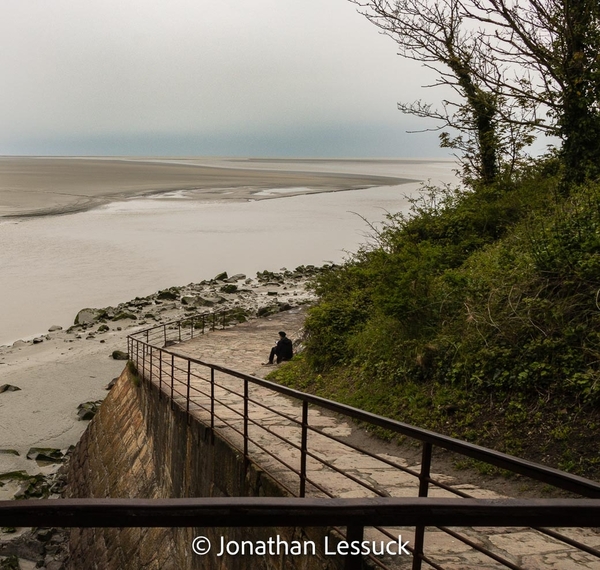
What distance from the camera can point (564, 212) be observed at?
8.86 m

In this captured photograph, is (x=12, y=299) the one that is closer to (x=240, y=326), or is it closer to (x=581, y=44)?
(x=240, y=326)

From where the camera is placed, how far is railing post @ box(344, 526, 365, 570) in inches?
76.1

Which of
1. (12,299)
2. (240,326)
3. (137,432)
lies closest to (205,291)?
(12,299)

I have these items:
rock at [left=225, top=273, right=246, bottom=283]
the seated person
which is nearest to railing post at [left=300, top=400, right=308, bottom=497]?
the seated person

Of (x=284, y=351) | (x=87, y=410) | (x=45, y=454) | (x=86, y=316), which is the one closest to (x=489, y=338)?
(x=284, y=351)

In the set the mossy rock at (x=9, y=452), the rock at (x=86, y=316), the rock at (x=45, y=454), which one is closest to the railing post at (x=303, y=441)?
the rock at (x=45, y=454)

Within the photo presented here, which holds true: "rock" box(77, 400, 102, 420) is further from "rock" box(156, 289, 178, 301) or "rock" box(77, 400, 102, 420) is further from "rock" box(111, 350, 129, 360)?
"rock" box(156, 289, 178, 301)

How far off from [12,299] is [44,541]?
69.9ft

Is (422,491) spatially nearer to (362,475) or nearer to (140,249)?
(362,475)

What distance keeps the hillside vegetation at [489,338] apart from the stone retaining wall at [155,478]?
257 cm

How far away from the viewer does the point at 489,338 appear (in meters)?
7.43

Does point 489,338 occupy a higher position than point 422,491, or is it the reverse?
point 422,491

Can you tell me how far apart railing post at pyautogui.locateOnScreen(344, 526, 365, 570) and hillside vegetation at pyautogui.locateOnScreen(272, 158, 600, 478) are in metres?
3.93

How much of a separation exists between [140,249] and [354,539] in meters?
Answer: 40.4
